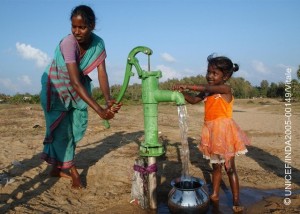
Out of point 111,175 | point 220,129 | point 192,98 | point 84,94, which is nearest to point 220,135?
point 220,129

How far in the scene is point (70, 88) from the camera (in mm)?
3285

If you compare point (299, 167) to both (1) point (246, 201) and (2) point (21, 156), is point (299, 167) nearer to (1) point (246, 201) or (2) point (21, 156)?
(1) point (246, 201)

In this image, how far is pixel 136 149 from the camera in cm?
523

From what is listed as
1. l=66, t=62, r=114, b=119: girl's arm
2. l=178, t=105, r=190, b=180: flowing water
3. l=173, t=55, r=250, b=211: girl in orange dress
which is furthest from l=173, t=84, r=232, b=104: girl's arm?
l=66, t=62, r=114, b=119: girl's arm

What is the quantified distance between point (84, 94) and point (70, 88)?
1.78 ft

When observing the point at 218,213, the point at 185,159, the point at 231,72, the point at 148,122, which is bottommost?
the point at 218,213

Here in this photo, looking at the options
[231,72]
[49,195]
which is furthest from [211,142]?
[49,195]

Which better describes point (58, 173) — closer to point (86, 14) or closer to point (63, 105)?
point (63, 105)

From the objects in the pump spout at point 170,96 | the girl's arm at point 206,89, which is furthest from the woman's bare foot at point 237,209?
the pump spout at point 170,96

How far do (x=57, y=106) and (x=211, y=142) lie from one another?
5.27 ft

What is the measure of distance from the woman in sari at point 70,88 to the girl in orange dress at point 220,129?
100 cm

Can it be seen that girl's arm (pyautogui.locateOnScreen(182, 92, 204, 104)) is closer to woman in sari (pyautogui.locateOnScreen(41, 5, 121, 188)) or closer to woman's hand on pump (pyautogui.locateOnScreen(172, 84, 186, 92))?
woman's hand on pump (pyautogui.locateOnScreen(172, 84, 186, 92))

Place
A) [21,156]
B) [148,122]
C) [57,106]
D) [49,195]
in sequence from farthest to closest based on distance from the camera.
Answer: [21,156] → [57,106] → [49,195] → [148,122]

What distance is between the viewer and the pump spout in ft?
8.29
